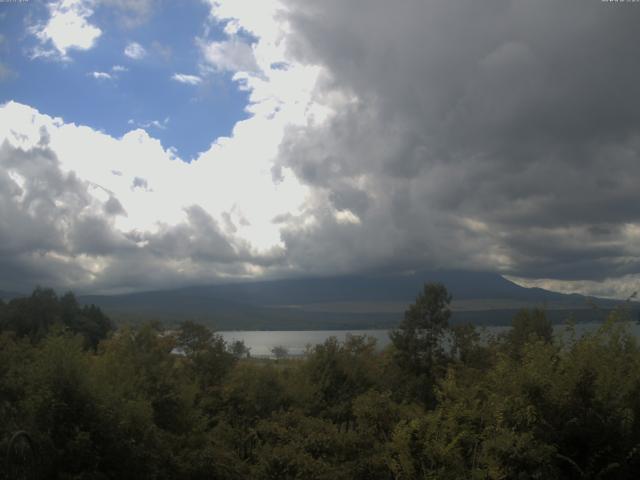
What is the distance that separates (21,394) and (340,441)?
27.7 feet

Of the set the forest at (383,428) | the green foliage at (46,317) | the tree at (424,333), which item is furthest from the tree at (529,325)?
the green foliage at (46,317)

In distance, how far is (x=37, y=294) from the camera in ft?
276

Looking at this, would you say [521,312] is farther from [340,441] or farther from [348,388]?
[340,441]

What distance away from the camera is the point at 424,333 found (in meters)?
42.1

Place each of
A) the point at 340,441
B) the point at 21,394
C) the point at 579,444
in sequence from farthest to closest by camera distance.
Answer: the point at 21,394 → the point at 340,441 → the point at 579,444

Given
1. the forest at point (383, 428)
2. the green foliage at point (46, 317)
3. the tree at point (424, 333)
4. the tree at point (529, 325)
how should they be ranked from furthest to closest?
1. the green foliage at point (46, 317)
2. the tree at point (529, 325)
3. the tree at point (424, 333)
4. the forest at point (383, 428)

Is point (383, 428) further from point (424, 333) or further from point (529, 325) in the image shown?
point (529, 325)

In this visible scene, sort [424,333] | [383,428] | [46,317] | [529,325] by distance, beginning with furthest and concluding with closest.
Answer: [46,317] < [529,325] < [424,333] < [383,428]

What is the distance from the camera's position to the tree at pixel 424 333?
41.2 meters

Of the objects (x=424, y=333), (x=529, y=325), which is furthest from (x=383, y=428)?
(x=529, y=325)

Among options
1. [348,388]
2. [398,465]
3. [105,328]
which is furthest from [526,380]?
[105,328]

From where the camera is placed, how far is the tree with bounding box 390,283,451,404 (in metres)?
41.2

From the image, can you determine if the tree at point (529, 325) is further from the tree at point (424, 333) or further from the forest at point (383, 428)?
the forest at point (383, 428)

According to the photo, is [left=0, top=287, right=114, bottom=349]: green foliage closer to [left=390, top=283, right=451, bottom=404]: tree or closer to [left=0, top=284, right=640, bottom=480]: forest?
[left=390, top=283, right=451, bottom=404]: tree
